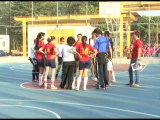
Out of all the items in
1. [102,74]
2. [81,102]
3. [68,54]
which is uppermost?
[68,54]

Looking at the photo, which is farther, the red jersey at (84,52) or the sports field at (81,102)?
the red jersey at (84,52)

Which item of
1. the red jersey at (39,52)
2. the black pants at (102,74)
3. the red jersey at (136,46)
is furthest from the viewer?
the red jersey at (39,52)

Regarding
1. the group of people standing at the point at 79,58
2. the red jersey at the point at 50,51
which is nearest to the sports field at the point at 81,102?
the group of people standing at the point at 79,58

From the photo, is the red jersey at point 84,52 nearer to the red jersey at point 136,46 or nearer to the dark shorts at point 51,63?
the dark shorts at point 51,63

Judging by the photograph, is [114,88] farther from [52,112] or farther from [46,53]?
[52,112]

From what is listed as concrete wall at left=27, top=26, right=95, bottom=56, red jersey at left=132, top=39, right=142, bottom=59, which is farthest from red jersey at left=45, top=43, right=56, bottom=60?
concrete wall at left=27, top=26, right=95, bottom=56

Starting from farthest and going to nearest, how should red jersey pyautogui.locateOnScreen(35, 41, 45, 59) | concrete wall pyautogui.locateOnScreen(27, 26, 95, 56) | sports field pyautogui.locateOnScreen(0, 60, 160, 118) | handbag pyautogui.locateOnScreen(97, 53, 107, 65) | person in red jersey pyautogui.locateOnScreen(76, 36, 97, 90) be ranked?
1. concrete wall pyautogui.locateOnScreen(27, 26, 95, 56)
2. red jersey pyautogui.locateOnScreen(35, 41, 45, 59)
3. handbag pyautogui.locateOnScreen(97, 53, 107, 65)
4. person in red jersey pyautogui.locateOnScreen(76, 36, 97, 90)
5. sports field pyautogui.locateOnScreen(0, 60, 160, 118)

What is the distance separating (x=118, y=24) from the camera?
29.7m

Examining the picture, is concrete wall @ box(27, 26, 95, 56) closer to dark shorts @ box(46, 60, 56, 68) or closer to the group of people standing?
the group of people standing

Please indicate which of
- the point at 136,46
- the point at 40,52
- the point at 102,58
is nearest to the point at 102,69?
the point at 102,58

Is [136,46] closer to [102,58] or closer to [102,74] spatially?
[102,58]

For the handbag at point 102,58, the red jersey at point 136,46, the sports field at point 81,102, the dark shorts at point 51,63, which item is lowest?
the sports field at point 81,102

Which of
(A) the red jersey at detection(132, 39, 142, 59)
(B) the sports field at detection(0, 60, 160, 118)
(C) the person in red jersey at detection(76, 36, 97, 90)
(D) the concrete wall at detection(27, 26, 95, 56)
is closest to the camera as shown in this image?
(B) the sports field at detection(0, 60, 160, 118)

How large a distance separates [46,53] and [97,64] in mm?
1594
